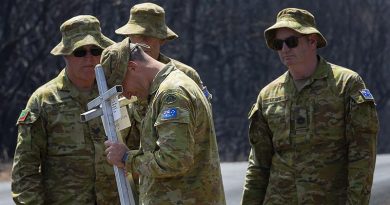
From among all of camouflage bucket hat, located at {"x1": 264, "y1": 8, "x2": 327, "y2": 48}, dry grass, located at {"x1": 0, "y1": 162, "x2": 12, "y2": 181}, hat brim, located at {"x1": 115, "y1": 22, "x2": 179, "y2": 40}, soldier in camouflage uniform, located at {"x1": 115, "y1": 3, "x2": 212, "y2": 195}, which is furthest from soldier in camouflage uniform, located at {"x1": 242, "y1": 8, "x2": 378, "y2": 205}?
dry grass, located at {"x1": 0, "y1": 162, "x2": 12, "y2": 181}

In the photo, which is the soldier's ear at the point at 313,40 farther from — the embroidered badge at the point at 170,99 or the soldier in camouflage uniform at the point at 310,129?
the embroidered badge at the point at 170,99

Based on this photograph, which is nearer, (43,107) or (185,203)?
(185,203)

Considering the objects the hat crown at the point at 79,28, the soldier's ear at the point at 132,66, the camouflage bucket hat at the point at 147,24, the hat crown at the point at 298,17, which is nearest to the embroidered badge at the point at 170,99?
the soldier's ear at the point at 132,66

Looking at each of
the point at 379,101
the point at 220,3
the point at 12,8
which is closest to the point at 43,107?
the point at 12,8

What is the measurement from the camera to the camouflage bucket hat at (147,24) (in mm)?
6984

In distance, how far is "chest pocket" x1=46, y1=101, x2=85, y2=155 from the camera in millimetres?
6070

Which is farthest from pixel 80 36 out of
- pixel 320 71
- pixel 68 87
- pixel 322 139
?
pixel 322 139

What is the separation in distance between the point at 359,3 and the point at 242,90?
421 cm

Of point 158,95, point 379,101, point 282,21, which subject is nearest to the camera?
point 158,95

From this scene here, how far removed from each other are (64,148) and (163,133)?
1706 millimetres

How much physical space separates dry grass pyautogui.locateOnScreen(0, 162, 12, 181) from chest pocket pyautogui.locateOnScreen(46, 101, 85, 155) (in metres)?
8.27

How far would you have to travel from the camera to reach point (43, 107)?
609 cm

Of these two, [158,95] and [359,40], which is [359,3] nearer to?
[359,40]

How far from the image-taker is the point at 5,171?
49.8ft
